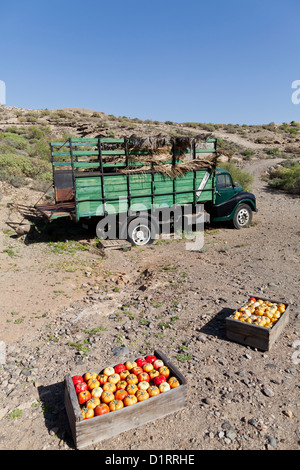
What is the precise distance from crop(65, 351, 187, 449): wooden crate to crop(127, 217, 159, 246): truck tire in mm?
5807

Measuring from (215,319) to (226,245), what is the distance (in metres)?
4.29

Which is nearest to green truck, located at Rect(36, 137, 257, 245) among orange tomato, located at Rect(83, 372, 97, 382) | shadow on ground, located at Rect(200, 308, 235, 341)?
shadow on ground, located at Rect(200, 308, 235, 341)

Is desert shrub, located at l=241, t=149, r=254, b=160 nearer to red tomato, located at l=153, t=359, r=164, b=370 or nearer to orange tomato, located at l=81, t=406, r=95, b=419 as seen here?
red tomato, located at l=153, t=359, r=164, b=370

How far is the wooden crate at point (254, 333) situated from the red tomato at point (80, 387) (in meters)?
2.13

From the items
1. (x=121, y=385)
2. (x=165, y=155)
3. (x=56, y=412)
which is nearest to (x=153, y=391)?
(x=121, y=385)

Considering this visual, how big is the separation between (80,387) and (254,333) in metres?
2.34

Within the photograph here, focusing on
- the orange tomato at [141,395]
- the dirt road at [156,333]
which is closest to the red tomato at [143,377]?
the orange tomato at [141,395]

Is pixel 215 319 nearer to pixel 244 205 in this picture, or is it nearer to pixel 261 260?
A: pixel 261 260

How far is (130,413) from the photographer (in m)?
2.96

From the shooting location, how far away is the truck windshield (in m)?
10.5

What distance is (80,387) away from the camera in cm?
315

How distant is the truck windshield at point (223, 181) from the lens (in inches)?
413

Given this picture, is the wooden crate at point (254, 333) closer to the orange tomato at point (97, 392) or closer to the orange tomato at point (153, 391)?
the orange tomato at point (153, 391)
